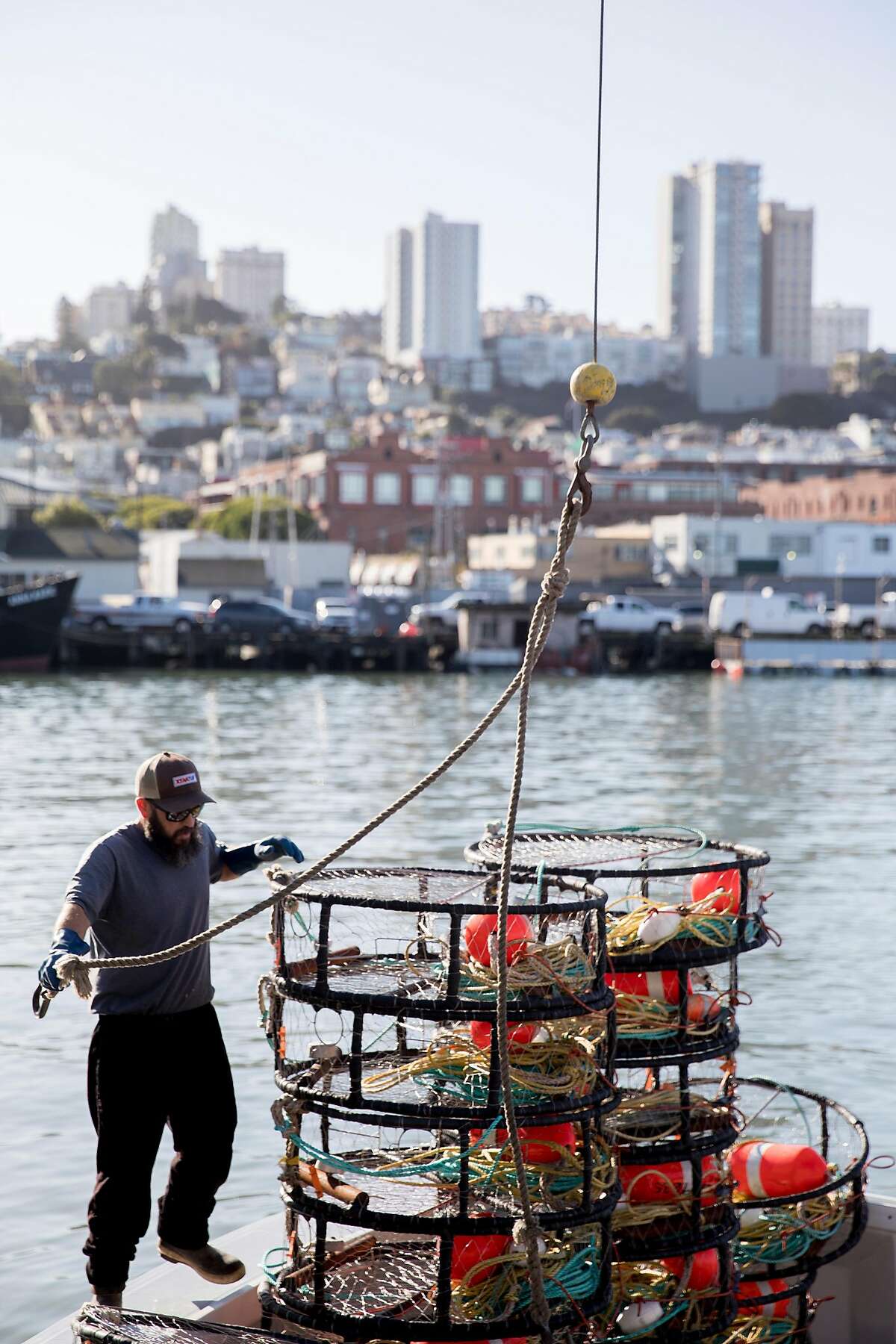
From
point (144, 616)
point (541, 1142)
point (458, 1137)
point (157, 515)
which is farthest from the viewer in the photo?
point (157, 515)

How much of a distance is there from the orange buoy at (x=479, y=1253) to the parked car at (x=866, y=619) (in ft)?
259

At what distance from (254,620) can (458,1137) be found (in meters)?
72.8

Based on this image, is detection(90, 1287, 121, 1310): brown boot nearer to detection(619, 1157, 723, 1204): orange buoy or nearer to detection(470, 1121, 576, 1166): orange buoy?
detection(470, 1121, 576, 1166): orange buoy

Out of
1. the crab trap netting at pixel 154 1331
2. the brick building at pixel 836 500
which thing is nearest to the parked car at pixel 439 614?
the brick building at pixel 836 500

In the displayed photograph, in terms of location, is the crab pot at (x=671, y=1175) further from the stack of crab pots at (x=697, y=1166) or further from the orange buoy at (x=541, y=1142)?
the orange buoy at (x=541, y=1142)

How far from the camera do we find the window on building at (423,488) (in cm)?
12438

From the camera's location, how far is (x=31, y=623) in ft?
→ 230

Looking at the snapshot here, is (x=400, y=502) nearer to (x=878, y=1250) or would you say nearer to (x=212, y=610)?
(x=212, y=610)

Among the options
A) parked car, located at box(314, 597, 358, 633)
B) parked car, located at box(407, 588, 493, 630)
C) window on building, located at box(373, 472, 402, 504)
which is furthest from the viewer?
window on building, located at box(373, 472, 402, 504)

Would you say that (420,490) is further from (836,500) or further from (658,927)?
(658,927)

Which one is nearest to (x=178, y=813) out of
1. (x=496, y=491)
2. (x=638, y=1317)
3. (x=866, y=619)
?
(x=638, y=1317)

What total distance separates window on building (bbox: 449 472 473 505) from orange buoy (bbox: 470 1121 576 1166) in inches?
4727

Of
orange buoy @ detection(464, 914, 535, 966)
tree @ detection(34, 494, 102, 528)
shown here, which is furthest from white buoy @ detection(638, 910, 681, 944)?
tree @ detection(34, 494, 102, 528)

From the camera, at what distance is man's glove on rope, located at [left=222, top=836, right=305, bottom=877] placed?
5.94 metres
